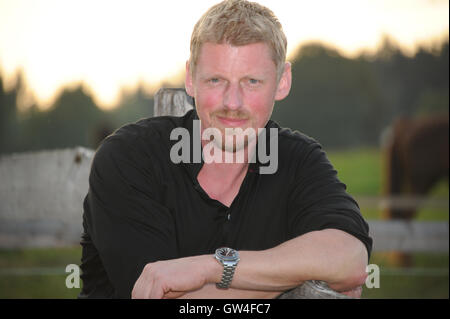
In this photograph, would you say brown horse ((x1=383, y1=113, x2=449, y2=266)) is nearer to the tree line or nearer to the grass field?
the grass field

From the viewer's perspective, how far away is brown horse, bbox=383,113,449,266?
22.9 feet

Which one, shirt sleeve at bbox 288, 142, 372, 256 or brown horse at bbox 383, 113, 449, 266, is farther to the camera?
brown horse at bbox 383, 113, 449, 266

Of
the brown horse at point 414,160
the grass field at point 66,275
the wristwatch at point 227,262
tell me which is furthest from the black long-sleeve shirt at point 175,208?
the brown horse at point 414,160

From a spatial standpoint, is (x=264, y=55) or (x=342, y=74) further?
(x=342, y=74)

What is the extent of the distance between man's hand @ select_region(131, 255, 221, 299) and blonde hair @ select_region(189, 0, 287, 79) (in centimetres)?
78

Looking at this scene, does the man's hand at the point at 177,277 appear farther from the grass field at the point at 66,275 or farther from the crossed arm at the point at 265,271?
the grass field at the point at 66,275

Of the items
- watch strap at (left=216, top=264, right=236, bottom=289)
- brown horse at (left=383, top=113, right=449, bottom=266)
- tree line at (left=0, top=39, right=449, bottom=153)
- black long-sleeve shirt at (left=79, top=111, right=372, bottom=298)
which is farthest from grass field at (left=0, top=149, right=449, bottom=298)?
tree line at (left=0, top=39, right=449, bottom=153)

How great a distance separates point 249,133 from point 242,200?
258mm

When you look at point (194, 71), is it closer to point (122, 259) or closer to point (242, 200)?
point (242, 200)

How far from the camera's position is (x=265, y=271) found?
4.89 feet
